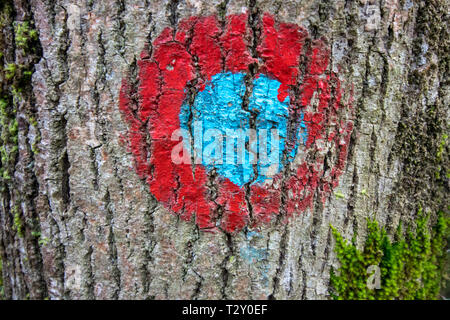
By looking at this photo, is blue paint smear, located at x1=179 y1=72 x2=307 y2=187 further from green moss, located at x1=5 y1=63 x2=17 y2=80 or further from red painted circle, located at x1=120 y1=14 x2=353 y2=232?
green moss, located at x1=5 y1=63 x2=17 y2=80

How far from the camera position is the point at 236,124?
3.57 feet

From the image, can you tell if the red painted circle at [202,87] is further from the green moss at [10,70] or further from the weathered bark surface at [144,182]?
the green moss at [10,70]

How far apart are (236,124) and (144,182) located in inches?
15.8

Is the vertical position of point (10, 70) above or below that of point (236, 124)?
above

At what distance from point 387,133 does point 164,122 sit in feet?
2.83

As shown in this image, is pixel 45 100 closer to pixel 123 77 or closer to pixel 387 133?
pixel 123 77

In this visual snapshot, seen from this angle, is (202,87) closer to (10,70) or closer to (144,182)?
(144,182)

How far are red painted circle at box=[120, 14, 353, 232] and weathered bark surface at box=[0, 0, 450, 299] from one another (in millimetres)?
41

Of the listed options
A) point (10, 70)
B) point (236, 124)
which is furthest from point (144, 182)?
point (10, 70)

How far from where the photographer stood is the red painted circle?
1.04 m

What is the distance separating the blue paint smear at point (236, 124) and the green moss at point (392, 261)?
0.41 m

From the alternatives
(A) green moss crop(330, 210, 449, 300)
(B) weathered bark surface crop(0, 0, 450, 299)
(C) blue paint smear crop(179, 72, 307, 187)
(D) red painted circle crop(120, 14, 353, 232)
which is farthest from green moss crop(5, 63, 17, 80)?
(A) green moss crop(330, 210, 449, 300)

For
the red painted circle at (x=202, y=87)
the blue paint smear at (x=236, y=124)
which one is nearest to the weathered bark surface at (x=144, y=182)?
the red painted circle at (x=202, y=87)

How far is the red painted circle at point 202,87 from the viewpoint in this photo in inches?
41.0
